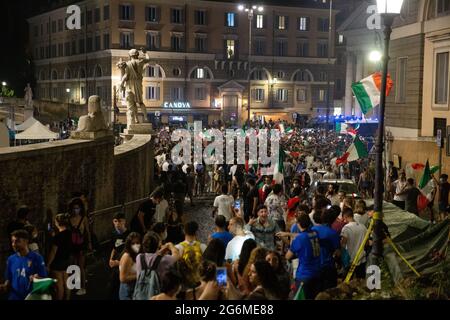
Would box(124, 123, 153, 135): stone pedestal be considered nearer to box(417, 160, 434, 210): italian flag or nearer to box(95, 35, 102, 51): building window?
box(417, 160, 434, 210): italian flag

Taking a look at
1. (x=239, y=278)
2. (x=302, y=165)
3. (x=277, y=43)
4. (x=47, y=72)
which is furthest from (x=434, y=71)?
(x=47, y=72)

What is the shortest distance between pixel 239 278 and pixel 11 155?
5.33 m

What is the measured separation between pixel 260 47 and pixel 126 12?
15511mm

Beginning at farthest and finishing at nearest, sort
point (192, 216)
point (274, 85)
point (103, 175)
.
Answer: point (274, 85)
point (192, 216)
point (103, 175)

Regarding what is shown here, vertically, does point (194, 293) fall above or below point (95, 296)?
above

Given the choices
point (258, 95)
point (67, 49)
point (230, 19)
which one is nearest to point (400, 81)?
point (230, 19)

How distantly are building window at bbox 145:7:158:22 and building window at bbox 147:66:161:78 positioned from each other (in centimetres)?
464

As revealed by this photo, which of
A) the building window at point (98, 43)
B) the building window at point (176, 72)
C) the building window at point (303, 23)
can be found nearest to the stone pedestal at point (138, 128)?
the building window at point (176, 72)

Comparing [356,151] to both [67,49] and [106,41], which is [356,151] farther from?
[67,49]

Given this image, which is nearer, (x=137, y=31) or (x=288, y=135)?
(x=288, y=135)

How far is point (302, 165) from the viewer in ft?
80.3

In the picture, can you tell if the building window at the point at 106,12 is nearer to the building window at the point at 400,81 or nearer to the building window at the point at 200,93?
the building window at the point at 200,93

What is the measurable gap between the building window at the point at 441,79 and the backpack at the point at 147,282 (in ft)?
62.5

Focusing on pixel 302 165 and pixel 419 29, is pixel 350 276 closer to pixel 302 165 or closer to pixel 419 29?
pixel 302 165
